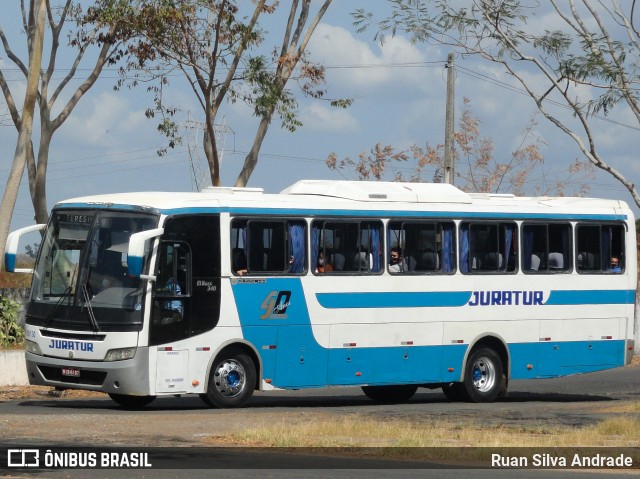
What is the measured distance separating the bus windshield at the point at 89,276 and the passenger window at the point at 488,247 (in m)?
5.94

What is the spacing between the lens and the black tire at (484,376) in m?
23.7

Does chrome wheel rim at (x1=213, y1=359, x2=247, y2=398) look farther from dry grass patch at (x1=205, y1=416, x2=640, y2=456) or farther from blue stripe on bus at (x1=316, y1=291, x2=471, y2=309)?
dry grass patch at (x1=205, y1=416, x2=640, y2=456)

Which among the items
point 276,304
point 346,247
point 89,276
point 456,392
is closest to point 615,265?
point 456,392

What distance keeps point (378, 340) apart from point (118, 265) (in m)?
4.76

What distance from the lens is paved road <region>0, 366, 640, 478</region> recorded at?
48.3 feet

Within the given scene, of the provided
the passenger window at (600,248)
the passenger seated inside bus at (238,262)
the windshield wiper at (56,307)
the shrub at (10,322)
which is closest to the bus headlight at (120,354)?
the windshield wiper at (56,307)

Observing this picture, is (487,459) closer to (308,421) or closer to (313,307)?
(308,421)

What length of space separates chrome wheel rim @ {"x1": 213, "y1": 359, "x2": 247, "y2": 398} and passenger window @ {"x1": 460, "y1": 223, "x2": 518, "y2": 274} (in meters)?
4.58

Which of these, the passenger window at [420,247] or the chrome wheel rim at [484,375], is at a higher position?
the passenger window at [420,247]

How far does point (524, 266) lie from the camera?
2403 centimetres

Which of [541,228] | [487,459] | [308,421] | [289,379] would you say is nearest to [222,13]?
[541,228]

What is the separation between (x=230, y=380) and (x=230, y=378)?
3cm

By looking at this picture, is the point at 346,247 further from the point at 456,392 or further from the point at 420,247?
the point at 456,392

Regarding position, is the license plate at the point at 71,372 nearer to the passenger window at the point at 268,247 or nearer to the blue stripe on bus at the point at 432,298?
the passenger window at the point at 268,247
